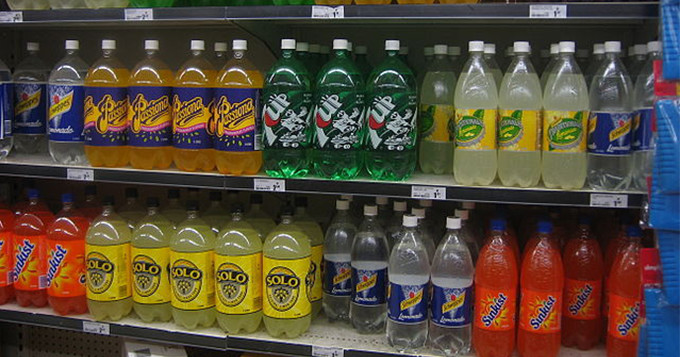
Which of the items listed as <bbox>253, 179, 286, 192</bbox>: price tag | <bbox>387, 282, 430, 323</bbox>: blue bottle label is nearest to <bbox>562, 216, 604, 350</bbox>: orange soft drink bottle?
<bbox>387, 282, 430, 323</bbox>: blue bottle label

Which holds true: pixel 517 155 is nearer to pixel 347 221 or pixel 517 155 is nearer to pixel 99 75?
pixel 347 221

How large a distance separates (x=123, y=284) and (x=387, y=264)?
41.1 inches

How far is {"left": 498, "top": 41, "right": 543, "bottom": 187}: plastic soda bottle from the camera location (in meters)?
2.10

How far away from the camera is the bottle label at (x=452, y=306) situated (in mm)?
2182

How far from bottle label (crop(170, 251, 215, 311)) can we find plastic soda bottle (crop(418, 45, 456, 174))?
911 mm

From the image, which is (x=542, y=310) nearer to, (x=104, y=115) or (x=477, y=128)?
(x=477, y=128)

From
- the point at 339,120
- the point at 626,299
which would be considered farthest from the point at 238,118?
the point at 626,299

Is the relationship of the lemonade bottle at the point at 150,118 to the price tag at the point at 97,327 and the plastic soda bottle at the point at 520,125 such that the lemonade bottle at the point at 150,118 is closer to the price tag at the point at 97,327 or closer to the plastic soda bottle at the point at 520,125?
the price tag at the point at 97,327

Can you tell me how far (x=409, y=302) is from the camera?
221cm

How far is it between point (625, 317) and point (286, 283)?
45.9 inches

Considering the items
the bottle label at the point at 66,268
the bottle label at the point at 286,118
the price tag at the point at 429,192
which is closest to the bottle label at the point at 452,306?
the price tag at the point at 429,192

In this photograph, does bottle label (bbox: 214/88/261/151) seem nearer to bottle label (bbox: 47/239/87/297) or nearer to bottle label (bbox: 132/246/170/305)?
bottle label (bbox: 132/246/170/305)

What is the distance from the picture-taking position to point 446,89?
2.40 metres

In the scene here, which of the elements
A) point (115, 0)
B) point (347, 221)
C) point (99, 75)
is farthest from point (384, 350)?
point (115, 0)
